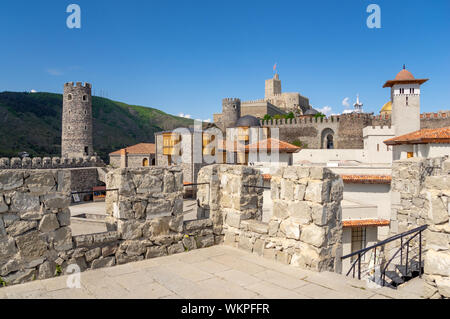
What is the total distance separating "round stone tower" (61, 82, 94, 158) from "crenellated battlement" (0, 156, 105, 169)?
421 inches

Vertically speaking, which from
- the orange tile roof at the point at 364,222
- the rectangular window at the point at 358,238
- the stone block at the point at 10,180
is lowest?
the rectangular window at the point at 358,238

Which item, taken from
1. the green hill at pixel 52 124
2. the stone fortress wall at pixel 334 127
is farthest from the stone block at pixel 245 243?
the green hill at pixel 52 124

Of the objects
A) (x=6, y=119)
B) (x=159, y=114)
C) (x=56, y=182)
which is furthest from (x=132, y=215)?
(x=159, y=114)

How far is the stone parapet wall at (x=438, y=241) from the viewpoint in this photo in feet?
12.5

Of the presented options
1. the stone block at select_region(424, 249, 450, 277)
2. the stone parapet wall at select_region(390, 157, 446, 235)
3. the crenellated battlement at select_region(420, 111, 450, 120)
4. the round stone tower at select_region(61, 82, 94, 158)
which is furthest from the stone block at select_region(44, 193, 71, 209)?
the crenellated battlement at select_region(420, 111, 450, 120)

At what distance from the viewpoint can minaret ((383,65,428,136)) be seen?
33.0m

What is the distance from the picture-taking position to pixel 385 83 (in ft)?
110

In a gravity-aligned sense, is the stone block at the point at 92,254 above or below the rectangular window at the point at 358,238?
above

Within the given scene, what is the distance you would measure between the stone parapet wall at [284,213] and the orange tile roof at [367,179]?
11.3 meters

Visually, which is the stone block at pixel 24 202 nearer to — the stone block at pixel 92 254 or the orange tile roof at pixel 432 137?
the stone block at pixel 92 254

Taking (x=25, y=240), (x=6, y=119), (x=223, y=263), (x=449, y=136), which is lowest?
(x=223, y=263)

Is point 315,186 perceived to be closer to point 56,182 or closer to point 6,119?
point 56,182

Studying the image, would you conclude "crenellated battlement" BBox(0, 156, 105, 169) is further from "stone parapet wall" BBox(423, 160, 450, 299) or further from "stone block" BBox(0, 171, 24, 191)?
"stone parapet wall" BBox(423, 160, 450, 299)
